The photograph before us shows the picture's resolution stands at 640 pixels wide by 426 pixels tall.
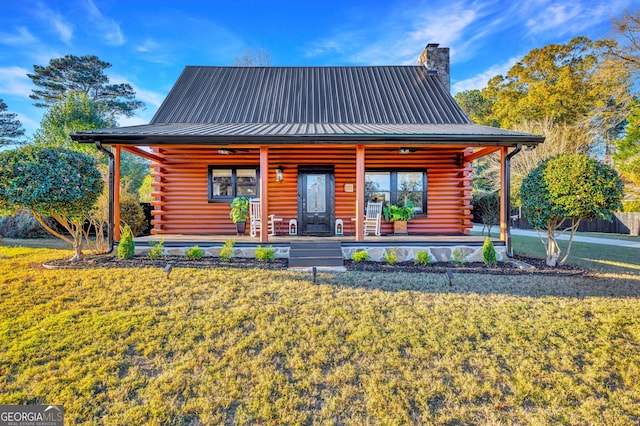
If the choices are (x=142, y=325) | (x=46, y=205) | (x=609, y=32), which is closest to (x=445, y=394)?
(x=142, y=325)

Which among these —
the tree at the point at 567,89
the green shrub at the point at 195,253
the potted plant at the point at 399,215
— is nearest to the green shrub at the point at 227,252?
the green shrub at the point at 195,253

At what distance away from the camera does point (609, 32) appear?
14.1 metres

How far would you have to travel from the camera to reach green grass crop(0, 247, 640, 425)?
2346 millimetres

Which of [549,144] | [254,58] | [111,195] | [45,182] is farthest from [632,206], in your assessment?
[254,58]

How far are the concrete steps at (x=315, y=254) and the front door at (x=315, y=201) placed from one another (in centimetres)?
198

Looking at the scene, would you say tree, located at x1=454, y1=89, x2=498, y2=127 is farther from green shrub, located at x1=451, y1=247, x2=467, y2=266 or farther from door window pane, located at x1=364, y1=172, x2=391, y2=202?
green shrub, located at x1=451, y1=247, x2=467, y2=266

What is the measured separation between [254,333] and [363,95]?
9.15 meters

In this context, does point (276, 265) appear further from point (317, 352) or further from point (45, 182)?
point (45, 182)

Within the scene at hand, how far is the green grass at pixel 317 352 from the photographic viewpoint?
2.35m

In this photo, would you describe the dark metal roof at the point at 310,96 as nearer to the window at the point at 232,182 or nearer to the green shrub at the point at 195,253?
the window at the point at 232,182

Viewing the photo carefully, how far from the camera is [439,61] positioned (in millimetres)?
10984

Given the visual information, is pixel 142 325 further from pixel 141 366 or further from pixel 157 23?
pixel 157 23

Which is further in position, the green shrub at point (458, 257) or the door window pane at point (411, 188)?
the door window pane at point (411, 188)

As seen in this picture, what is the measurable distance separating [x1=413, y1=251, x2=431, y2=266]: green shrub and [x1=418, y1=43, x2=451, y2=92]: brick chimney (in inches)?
295
